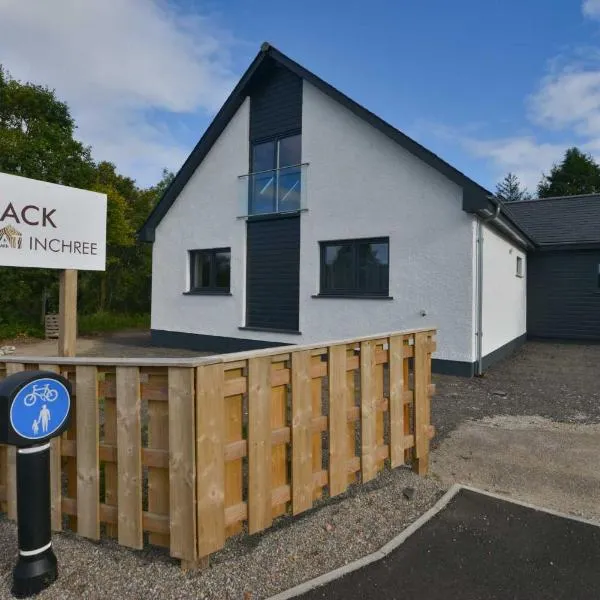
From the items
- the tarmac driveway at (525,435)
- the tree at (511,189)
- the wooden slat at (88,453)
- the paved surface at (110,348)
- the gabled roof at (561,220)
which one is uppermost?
the tree at (511,189)

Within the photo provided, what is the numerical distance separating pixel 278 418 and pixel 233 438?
38 centimetres

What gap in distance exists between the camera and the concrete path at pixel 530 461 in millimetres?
3625

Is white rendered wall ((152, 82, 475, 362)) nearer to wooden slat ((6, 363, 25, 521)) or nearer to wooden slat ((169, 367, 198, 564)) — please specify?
wooden slat ((169, 367, 198, 564))

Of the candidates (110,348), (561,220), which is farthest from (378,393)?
(561,220)

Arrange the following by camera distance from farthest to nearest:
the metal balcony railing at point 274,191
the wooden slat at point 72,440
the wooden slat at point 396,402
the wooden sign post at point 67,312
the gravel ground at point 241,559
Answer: the metal balcony railing at point 274,191 → the wooden sign post at point 67,312 → the wooden slat at point 396,402 → the wooden slat at point 72,440 → the gravel ground at point 241,559

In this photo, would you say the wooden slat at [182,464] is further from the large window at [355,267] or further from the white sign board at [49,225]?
the large window at [355,267]

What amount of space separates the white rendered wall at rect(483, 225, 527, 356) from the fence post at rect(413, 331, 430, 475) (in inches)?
226

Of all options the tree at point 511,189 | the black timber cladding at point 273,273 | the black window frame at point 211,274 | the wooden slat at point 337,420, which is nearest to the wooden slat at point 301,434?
the wooden slat at point 337,420

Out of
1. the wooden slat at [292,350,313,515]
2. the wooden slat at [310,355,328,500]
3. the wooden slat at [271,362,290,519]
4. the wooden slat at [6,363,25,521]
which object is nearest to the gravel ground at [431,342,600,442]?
the wooden slat at [310,355,328,500]

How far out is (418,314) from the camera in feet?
30.2

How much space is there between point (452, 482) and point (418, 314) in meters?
5.61

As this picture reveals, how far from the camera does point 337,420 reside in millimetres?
3217

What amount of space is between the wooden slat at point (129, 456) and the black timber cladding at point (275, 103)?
9.95 m

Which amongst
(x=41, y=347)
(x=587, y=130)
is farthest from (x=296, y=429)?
(x=587, y=130)
